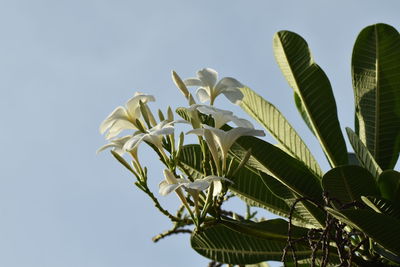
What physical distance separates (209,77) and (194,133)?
0.32 metres

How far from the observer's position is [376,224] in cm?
214

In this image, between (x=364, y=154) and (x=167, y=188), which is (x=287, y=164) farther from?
(x=167, y=188)

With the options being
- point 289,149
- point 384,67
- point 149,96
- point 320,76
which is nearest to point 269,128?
point 289,149

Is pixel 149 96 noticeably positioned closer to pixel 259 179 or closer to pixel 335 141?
pixel 259 179

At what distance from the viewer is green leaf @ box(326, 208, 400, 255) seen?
2031 mm

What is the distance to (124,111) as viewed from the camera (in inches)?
83.0

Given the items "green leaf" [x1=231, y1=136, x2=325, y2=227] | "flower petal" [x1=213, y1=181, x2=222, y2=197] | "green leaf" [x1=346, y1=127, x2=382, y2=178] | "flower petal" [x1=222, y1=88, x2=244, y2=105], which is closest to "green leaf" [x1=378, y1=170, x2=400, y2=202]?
"green leaf" [x1=346, y1=127, x2=382, y2=178]

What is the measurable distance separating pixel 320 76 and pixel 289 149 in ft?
1.08

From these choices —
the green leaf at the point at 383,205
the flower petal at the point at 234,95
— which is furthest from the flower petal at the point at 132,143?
the green leaf at the point at 383,205

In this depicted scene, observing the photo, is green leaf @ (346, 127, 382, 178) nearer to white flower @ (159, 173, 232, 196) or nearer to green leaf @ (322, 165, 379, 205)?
green leaf @ (322, 165, 379, 205)

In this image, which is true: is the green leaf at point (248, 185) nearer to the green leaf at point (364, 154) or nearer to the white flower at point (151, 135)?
the green leaf at point (364, 154)

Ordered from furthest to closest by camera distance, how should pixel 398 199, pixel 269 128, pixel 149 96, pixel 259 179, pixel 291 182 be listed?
pixel 269 128
pixel 259 179
pixel 291 182
pixel 398 199
pixel 149 96

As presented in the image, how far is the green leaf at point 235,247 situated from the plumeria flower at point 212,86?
599 mm

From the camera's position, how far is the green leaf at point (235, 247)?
8.60 ft
